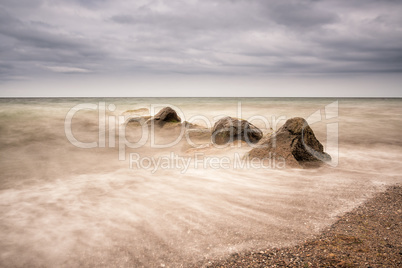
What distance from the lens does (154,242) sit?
274 centimetres

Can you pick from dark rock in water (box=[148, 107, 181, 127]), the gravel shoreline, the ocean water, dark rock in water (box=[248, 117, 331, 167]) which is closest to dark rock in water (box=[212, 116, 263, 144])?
the ocean water

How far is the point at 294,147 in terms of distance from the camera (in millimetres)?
5695

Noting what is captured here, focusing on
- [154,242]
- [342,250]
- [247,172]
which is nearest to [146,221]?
[154,242]

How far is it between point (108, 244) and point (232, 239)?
4.69 ft

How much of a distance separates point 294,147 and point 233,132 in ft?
7.81

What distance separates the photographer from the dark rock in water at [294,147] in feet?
18.5

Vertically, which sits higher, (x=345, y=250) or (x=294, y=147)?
(x=294, y=147)

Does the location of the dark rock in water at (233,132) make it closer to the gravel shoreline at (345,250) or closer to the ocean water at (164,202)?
the ocean water at (164,202)

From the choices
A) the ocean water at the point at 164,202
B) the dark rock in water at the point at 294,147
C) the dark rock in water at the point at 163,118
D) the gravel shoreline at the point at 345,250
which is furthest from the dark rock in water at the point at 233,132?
the gravel shoreline at the point at 345,250

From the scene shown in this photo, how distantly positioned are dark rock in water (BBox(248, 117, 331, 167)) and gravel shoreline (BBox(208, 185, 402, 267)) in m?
2.65

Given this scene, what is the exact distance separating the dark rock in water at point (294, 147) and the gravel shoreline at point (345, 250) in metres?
2.65

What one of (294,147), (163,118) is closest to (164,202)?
(294,147)

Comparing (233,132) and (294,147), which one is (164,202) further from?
(233,132)

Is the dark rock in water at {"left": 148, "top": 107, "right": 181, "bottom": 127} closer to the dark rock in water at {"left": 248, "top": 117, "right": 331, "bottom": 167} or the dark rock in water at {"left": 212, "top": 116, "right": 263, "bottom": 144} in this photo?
the dark rock in water at {"left": 212, "top": 116, "right": 263, "bottom": 144}
